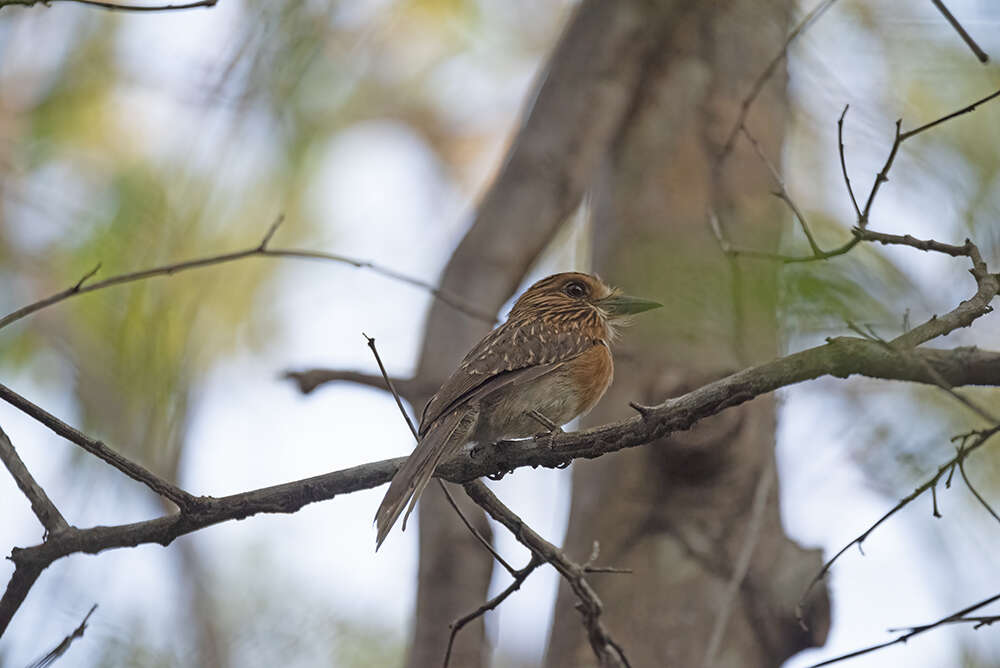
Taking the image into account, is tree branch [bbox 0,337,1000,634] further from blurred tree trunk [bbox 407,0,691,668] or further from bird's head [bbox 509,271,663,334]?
blurred tree trunk [bbox 407,0,691,668]

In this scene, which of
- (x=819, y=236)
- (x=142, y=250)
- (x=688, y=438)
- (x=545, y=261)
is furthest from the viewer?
(x=545, y=261)

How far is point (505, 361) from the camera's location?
3.60m

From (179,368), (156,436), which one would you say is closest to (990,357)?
(179,368)

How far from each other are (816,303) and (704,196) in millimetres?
3544

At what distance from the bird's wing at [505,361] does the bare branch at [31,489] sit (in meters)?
1.12

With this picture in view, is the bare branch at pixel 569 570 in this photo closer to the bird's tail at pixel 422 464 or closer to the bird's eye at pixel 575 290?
the bird's tail at pixel 422 464

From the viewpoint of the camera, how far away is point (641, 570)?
478cm

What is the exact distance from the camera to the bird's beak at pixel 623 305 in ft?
13.5

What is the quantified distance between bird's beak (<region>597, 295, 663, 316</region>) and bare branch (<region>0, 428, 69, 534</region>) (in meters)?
2.29

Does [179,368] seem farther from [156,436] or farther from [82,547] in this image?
[82,547]

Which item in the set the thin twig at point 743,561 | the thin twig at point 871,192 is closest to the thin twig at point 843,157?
the thin twig at point 871,192

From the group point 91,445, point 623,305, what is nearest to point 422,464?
point 91,445

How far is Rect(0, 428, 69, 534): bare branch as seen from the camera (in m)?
2.81

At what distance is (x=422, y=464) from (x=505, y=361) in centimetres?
83
